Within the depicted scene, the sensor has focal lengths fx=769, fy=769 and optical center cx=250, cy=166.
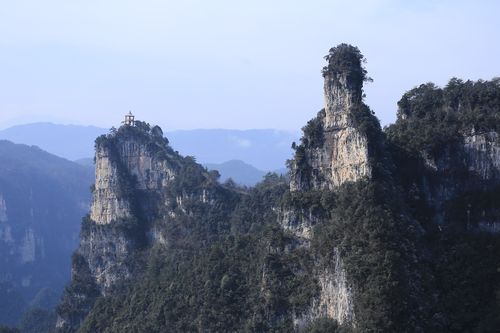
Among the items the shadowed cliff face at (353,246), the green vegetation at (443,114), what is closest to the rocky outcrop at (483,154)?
the shadowed cliff face at (353,246)

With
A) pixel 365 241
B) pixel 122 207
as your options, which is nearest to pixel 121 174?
pixel 122 207

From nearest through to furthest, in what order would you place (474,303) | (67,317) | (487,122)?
(474,303)
(487,122)
(67,317)

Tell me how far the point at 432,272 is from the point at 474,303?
270 cm

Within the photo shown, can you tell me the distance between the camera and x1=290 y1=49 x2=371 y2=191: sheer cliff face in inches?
1729

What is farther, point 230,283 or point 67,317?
point 67,317

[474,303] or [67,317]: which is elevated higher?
[474,303]

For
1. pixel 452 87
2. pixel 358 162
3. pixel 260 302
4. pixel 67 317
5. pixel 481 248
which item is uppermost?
pixel 452 87

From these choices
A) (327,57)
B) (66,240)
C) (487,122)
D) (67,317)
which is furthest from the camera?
(66,240)

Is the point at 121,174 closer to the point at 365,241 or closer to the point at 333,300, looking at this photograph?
the point at 333,300

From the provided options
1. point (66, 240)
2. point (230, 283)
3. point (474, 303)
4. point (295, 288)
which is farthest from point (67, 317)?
point (66, 240)

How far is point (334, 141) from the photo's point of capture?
149ft

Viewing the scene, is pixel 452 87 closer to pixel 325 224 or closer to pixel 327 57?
pixel 327 57

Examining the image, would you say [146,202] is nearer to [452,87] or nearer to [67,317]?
[67,317]

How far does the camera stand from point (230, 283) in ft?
159
